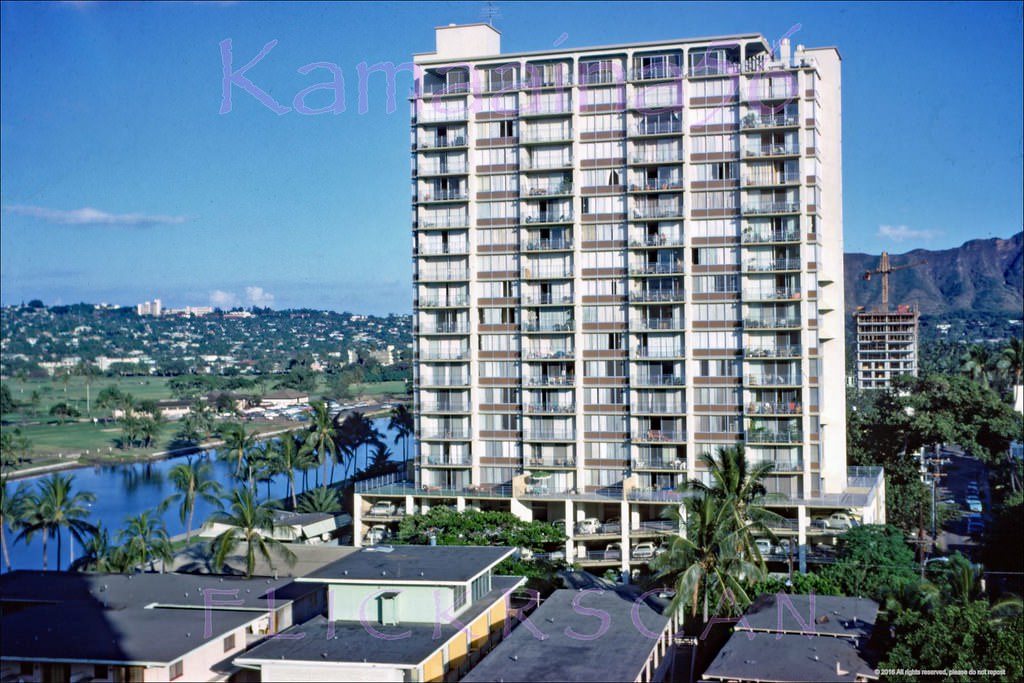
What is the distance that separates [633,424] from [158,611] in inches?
1112

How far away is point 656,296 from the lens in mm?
60469

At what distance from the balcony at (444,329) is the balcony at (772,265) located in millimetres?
15184

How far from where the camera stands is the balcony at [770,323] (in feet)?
193

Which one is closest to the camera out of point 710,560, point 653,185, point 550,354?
point 710,560

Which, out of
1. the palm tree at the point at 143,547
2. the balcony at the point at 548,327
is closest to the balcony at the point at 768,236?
the balcony at the point at 548,327

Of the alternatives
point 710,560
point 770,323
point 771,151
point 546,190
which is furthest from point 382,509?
point 771,151

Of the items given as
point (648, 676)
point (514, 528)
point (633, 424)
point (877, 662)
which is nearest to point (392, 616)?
→ point (648, 676)

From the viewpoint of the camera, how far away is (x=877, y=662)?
35.6 m

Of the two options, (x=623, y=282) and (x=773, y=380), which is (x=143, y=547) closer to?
(x=623, y=282)

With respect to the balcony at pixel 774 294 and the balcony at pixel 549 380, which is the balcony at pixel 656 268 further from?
the balcony at pixel 549 380

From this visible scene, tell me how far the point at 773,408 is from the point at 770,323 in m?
4.22

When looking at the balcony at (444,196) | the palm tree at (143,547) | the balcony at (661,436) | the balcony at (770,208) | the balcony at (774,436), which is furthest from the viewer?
the balcony at (444,196)

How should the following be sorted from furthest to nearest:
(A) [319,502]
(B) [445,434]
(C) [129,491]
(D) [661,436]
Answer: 1. (C) [129,491]
2. (A) [319,502]
3. (B) [445,434]
4. (D) [661,436]

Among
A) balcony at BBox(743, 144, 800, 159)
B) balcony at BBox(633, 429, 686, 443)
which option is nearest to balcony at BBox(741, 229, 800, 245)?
balcony at BBox(743, 144, 800, 159)
